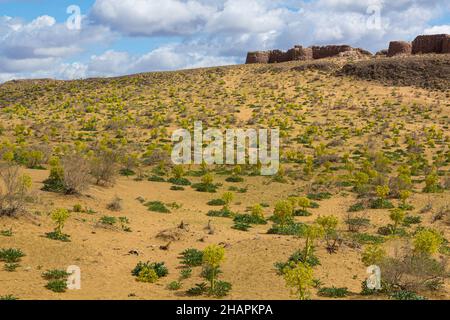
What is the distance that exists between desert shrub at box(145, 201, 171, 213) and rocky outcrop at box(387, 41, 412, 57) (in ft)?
155

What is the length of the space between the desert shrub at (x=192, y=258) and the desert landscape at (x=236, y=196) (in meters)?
0.04

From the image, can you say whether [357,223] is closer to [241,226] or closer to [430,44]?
[241,226]

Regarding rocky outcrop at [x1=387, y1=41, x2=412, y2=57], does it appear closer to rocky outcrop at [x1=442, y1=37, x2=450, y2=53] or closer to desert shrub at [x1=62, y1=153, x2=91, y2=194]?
rocky outcrop at [x1=442, y1=37, x2=450, y2=53]

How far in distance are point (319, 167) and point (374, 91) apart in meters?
24.5

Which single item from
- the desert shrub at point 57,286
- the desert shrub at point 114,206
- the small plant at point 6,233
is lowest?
the desert shrub at point 57,286

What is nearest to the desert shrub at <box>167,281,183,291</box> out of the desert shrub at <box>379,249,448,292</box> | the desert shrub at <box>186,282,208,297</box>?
the desert shrub at <box>186,282,208,297</box>

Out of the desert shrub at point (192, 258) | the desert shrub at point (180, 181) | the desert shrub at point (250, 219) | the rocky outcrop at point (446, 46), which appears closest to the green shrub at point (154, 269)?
the desert shrub at point (192, 258)

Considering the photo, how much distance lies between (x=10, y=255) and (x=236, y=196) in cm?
1148

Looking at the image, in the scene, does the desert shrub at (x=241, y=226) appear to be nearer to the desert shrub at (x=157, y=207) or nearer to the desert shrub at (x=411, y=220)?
the desert shrub at (x=157, y=207)

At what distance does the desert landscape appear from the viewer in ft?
33.7

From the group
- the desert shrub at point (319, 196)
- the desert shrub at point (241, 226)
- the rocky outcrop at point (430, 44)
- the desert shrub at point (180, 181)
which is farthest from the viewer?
the rocky outcrop at point (430, 44)

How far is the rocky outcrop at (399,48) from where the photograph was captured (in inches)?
2203

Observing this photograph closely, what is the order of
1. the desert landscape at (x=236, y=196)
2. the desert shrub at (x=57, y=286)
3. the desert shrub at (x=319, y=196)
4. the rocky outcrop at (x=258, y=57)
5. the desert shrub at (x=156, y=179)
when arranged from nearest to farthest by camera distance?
1. the desert shrub at (x=57, y=286)
2. the desert landscape at (x=236, y=196)
3. the desert shrub at (x=319, y=196)
4. the desert shrub at (x=156, y=179)
5. the rocky outcrop at (x=258, y=57)

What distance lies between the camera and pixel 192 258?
38.8 feet
